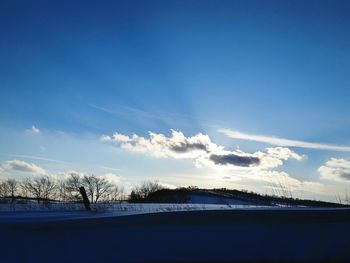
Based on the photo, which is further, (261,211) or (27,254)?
(261,211)

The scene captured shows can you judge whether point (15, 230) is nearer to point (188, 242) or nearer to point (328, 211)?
point (188, 242)

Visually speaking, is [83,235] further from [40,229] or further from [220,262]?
[220,262]

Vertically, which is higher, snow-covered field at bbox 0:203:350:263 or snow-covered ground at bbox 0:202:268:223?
snow-covered ground at bbox 0:202:268:223

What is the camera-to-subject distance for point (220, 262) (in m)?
4.56

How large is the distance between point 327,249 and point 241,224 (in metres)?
1.03

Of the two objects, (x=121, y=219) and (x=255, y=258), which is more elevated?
(x=121, y=219)

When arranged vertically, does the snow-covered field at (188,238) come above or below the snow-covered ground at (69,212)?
below

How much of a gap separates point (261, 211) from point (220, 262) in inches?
35.8

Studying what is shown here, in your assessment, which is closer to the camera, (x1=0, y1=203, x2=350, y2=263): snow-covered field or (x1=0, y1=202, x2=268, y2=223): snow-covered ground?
(x1=0, y1=203, x2=350, y2=263): snow-covered field

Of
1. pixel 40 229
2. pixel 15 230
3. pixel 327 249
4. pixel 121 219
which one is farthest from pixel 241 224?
pixel 15 230

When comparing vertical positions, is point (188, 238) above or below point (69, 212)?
below

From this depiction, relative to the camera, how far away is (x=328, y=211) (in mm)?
5016

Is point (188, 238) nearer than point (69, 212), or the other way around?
point (188, 238)

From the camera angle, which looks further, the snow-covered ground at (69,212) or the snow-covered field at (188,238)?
the snow-covered ground at (69,212)
